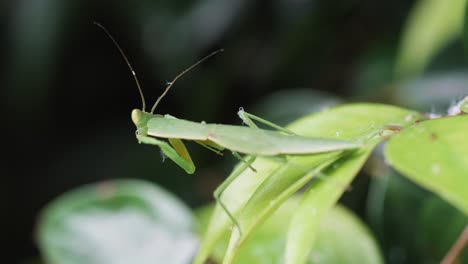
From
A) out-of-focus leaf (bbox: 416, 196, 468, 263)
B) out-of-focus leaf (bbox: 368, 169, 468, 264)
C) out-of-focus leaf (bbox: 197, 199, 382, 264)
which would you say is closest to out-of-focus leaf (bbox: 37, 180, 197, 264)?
out-of-focus leaf (bbox: 197, 199, 382, 264)

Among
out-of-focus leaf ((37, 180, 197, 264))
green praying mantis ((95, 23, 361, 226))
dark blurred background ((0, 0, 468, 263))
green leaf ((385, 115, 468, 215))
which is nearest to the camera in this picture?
green leaf ((385, 115, 468, 215))

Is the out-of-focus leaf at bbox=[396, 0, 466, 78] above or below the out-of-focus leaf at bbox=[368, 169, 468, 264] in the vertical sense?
above

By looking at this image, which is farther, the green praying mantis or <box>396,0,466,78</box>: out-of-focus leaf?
<box>396,0,466,78</box>: out-of-focus leaf

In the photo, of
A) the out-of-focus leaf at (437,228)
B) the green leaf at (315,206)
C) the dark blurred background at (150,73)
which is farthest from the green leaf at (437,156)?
the dark blurred background at (150,73)

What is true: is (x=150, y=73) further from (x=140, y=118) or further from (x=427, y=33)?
(x=140, y=118)

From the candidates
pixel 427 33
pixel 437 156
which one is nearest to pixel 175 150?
pixel 437 156

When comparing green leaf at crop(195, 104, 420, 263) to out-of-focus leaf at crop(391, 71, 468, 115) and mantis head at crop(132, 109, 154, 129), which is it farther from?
out-of-focus leaf at crop(391, 71, 468, 115)
